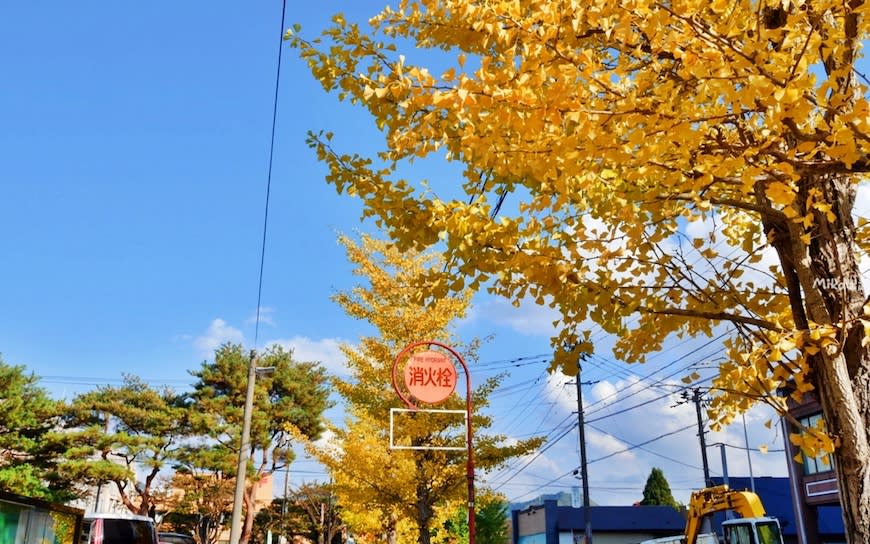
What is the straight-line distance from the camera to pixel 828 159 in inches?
125

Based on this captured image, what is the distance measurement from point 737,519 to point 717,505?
3.23ft

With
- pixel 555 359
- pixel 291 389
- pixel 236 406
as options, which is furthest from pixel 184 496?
pixel 555 359

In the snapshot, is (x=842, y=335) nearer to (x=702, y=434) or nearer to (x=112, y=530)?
(x=112, y=530)

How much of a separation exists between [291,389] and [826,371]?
32327 mm

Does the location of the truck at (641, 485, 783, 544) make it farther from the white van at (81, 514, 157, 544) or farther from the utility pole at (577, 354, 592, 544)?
the white van at (81, 514, 157, 544)

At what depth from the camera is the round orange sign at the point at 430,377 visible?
8.62 metres

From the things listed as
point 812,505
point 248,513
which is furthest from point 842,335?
point 248,513

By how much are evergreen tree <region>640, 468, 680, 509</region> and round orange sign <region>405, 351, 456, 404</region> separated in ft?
140

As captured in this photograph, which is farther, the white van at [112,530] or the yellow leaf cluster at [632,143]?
the white van at [112,530]

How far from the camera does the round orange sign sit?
8.62 m

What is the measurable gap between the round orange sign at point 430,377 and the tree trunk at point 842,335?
549 cm

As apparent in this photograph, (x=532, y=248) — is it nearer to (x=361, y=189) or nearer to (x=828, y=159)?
(x=361, y=189)

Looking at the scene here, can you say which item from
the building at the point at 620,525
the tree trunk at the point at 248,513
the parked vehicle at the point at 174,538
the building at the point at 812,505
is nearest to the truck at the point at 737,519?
the building at the point at 812,505

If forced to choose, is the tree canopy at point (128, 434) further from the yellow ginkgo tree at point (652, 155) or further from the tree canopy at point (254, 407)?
the yellow ginkgo tree at point (652, 155)
